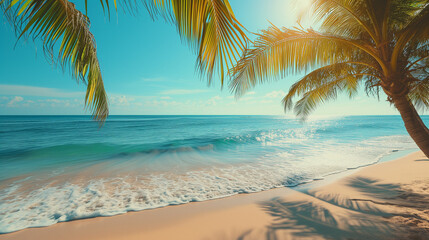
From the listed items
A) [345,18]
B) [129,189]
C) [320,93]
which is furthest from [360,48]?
[129,189]

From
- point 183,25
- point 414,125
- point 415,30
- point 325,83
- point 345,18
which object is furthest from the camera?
point 325,83

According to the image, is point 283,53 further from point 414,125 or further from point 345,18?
point 414,125

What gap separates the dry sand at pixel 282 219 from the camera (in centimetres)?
250

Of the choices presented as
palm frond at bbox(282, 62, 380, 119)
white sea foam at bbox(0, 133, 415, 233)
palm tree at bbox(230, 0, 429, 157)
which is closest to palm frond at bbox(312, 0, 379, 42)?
palm tree at bbox(230, 0, 429, 157)

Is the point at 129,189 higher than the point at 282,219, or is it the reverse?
the point at 282,219

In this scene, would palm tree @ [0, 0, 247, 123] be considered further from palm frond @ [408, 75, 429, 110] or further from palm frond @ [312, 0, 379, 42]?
palm frond @ [408, 75, 429, 110]

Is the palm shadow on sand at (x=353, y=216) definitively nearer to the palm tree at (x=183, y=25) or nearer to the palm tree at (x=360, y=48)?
the palm tree at (x=360, y=48)

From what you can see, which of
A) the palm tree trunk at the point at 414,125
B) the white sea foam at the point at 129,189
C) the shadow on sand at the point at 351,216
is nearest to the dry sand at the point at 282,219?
the shadow on sand at the point at 351,216

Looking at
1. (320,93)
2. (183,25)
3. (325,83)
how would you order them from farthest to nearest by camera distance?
(320,93) → (325,83) → (183,25)

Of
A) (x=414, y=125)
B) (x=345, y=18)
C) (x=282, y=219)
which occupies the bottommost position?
(x=282, y=219)

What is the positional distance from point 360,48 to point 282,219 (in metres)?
3.26

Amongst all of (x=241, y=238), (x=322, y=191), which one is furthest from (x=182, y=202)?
(x=322, y=191)

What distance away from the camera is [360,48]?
301 cm

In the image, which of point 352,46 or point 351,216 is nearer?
point 351,216
